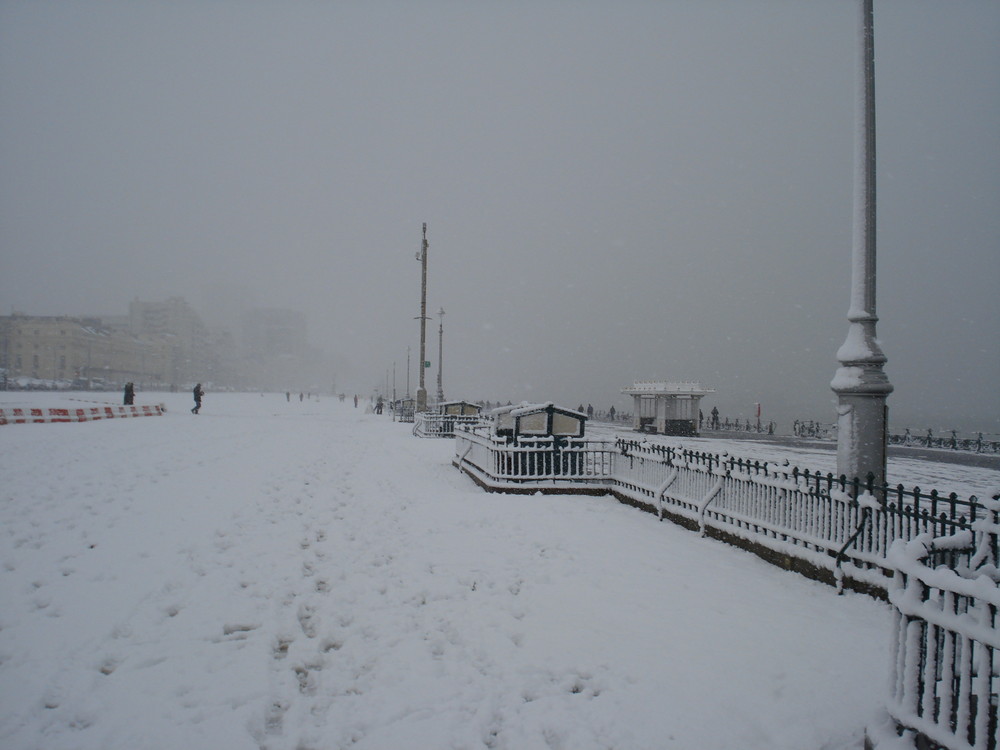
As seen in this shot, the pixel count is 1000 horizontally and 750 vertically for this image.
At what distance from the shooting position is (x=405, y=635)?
16.2 ft

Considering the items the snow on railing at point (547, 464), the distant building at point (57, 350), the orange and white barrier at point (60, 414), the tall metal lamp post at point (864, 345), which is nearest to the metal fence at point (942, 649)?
the tall metal lamp post at point (864, 345)

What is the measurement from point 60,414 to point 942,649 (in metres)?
35.5

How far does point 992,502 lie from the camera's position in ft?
18.2

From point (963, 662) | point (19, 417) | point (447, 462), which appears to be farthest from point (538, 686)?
point (19, 417)

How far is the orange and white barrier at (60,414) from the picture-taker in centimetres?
2500


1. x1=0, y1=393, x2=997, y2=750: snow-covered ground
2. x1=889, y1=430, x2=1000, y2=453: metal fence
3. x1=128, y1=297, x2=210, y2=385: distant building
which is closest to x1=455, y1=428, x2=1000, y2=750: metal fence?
x1=0, y1=393, x2=997, y2=750: snow-covered ground

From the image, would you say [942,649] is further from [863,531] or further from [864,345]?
[864,345]

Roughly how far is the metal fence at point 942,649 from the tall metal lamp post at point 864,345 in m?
3.47

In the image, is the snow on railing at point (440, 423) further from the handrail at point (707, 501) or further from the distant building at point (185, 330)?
the distant building at point (185, 330)

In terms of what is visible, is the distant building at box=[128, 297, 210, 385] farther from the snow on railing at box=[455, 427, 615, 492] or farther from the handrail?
the handrail

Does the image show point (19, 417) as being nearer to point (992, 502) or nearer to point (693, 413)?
point (992, 502)

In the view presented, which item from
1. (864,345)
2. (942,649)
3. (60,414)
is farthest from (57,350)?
(942,649)

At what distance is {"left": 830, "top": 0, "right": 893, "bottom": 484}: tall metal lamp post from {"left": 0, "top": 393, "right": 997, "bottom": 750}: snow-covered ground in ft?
5.96

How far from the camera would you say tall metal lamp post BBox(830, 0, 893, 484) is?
665cm
